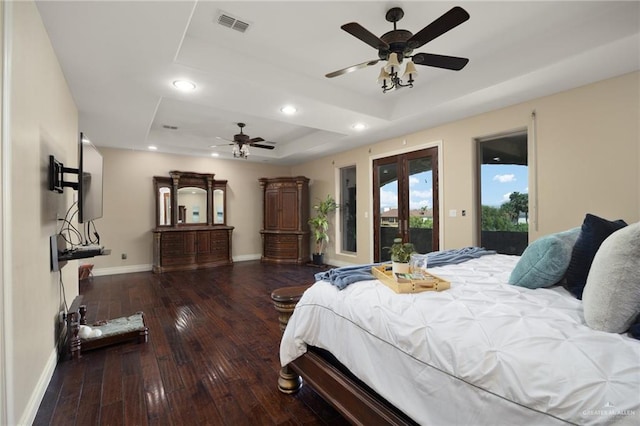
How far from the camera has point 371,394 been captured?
1377mm

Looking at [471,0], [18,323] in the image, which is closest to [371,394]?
[18,323]

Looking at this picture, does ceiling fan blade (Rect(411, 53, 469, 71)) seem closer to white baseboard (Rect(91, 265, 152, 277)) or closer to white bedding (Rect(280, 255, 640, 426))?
white bedding (Rect(280, 255, 640, 426))

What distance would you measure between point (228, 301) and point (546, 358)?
3.75 meters

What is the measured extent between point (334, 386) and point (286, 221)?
19.1 feet

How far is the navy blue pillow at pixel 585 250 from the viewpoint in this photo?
1450 millimetres

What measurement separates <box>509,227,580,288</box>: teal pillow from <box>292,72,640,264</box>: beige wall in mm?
2064

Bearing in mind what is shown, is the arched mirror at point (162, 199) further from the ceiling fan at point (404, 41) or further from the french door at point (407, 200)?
the ceiling fan at point (404, 41)

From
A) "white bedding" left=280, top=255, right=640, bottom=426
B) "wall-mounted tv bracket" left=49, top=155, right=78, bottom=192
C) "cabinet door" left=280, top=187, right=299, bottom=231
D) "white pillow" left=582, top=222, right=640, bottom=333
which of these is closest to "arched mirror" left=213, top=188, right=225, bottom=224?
"cabinet door" left=280, top=187, right=299, bottom=231

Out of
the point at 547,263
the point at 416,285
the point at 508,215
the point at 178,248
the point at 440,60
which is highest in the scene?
A: the point at 440,60

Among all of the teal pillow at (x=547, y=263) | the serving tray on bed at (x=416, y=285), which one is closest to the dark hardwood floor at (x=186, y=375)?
the serving tray on bed at (x=416, y=285)

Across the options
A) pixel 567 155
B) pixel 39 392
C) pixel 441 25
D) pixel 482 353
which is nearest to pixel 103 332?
pixel 39 392

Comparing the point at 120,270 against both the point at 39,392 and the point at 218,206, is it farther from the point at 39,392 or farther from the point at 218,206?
the point at 39,392

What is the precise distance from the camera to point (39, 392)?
185 cm

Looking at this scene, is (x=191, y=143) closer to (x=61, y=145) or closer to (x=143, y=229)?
(x=143, y=229)
